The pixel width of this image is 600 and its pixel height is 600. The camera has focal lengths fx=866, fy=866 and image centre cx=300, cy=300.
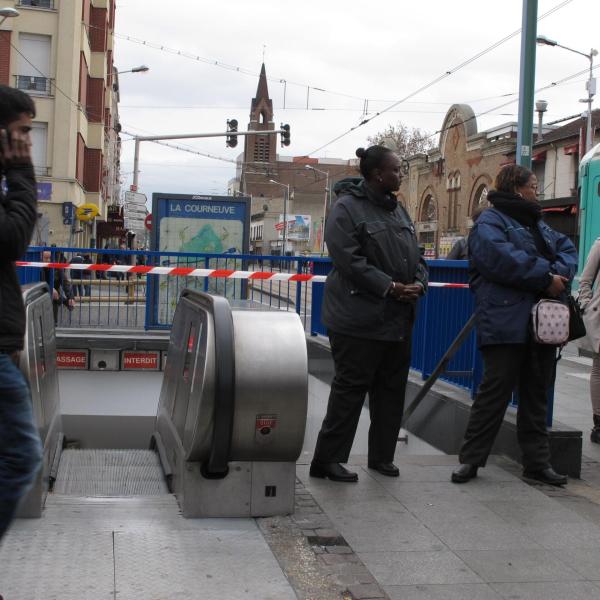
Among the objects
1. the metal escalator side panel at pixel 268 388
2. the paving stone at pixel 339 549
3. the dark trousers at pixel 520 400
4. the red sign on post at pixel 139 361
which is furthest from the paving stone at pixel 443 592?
the red sign on post at pixel 139 361

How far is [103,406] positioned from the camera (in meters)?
9.73

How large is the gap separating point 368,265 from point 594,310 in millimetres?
2669

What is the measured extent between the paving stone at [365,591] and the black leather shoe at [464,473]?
1828mm

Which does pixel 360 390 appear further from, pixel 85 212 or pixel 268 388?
pixel 85 212

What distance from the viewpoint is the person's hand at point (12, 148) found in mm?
2969

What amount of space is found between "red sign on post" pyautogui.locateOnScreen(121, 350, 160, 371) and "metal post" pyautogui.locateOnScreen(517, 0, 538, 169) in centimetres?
485

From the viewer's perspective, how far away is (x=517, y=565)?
408 cm

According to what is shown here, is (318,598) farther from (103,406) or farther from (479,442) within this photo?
(103,406)

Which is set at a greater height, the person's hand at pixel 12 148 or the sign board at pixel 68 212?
the sign board at pixel 68 212

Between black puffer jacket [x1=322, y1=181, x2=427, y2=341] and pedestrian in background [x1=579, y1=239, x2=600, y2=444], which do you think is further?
pedestrian in background [x1=579, y1=239, x2=600, y2=444]

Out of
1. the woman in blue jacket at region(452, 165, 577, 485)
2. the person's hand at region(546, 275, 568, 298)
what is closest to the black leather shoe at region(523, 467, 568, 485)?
the woman in blue jacket at region(452, 165, 577, 485)

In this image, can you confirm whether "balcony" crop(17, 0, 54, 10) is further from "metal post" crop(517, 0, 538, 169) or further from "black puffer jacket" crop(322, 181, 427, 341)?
"black puffer jacket" crop(322, 181, 427, 341)

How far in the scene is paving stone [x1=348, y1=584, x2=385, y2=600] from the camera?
11.9ft

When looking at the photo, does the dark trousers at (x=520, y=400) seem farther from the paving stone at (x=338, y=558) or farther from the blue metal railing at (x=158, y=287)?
the blue metal railing at (x=158, y=287)
